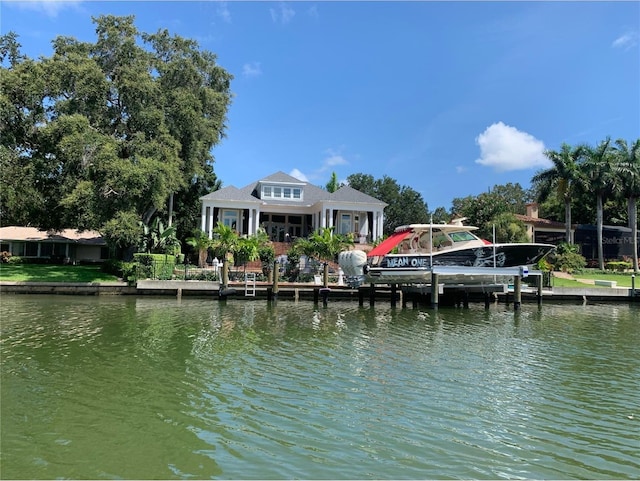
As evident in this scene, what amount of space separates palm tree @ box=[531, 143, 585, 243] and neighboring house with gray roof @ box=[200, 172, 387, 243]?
17.6 m

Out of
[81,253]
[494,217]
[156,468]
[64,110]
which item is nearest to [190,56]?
[64,110]

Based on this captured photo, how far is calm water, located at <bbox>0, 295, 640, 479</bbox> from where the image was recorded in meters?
5.71

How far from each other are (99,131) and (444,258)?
23884 millimetres

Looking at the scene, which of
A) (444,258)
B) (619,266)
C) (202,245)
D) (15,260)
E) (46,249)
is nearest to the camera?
(444,258)

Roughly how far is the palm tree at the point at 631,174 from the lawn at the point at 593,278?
4715mm

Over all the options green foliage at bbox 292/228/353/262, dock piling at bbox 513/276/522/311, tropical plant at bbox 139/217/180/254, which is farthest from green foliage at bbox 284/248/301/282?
dock piling at bbox 513/276/522/311

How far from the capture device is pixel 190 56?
38281 mm

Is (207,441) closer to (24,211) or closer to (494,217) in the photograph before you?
(24,211)

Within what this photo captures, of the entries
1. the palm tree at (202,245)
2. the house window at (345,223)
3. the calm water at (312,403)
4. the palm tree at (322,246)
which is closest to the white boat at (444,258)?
the palm tree at (322,246)

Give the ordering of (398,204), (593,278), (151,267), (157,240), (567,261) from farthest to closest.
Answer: (398,204)
(567,261)
(593,278)
(157,240)
(151,267)

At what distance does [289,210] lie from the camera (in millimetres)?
41656

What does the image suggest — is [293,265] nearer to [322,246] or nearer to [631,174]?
[322,246]


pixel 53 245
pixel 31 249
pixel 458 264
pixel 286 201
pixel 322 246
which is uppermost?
pixel 286 201

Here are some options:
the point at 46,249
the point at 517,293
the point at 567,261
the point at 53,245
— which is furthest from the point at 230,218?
the point at 567,261
